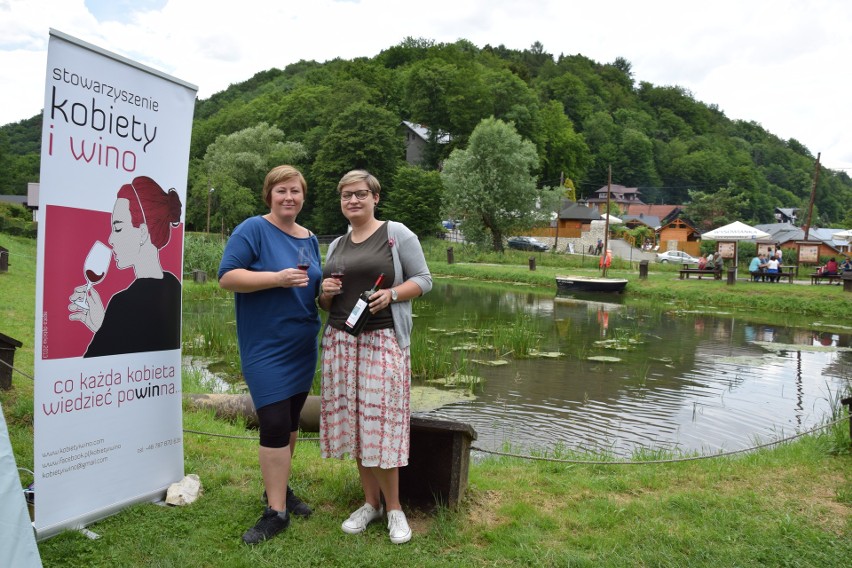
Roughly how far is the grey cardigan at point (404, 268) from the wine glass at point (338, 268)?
9.8 inches

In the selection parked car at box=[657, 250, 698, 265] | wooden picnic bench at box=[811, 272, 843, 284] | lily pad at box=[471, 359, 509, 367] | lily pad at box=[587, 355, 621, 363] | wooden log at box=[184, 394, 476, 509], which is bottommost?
lily pad at box=[471, 359, 509, 367]

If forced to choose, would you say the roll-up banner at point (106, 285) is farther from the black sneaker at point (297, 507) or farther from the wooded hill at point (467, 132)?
the wooded hill at point (467, 132)

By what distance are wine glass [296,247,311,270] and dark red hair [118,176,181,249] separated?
0.82 metres

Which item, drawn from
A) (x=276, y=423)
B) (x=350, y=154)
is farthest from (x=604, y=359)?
(x=350, y=154)

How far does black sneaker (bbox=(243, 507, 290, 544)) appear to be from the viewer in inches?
122

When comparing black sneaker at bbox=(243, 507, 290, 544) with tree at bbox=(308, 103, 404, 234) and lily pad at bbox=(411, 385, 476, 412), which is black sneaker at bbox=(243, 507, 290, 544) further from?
tree at bbox=(308, 103, 404, 234)

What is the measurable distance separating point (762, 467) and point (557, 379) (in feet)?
18.8

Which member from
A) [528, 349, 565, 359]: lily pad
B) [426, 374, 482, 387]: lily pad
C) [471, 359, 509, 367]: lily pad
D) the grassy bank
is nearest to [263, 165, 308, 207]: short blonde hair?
the grassy bank

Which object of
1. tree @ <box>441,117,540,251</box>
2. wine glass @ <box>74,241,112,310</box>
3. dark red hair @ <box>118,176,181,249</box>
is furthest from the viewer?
tree @ <box>441,117,540,251</box>

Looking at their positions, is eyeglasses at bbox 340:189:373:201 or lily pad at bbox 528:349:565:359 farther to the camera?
lily pad at bbox 528:349:565:359

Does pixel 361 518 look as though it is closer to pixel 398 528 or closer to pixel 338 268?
pixel 398 528

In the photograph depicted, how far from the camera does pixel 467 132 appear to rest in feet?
213

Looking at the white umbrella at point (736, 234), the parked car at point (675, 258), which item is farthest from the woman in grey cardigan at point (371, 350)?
the parked car at point (675, 258)

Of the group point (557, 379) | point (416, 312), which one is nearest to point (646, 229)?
point (416, 312)
